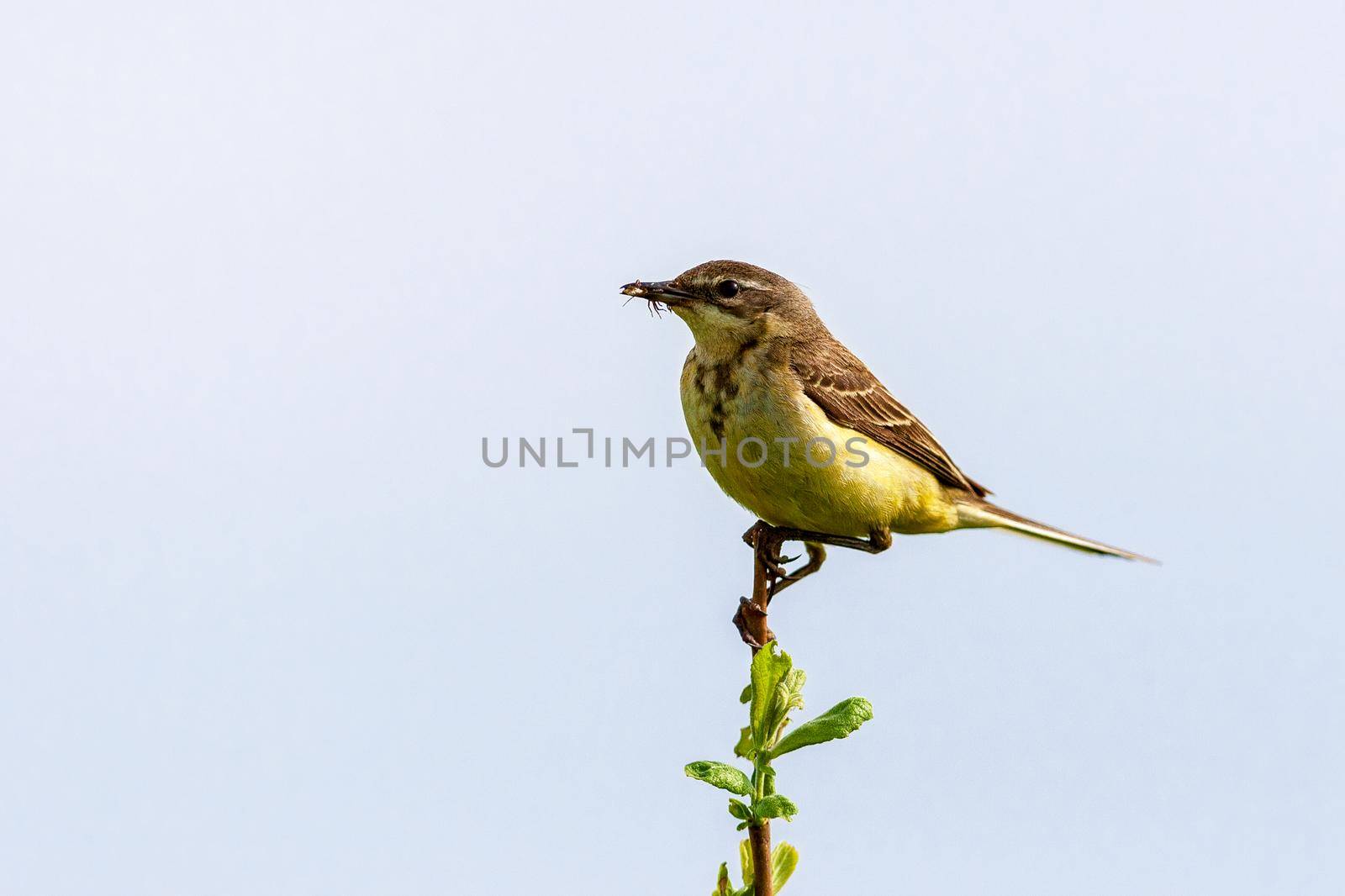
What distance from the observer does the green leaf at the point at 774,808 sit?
14.8 ft

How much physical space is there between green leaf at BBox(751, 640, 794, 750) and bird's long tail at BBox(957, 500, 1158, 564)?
565 cm

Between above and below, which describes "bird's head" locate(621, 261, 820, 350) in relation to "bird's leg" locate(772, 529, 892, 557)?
above

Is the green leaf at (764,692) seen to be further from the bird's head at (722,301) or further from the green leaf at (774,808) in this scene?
the bird's head at (722,301)

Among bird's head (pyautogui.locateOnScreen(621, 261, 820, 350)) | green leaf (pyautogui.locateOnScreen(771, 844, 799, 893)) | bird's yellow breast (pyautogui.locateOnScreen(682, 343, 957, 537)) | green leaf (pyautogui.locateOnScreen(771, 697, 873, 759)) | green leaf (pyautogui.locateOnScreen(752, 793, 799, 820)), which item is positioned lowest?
green leaf (pyautogui.locateOnScreen(771, 844, 799, 893))

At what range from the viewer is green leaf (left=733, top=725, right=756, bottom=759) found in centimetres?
500

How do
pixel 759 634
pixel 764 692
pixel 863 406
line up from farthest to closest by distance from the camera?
1. pixel 863 406
2. pixel 759 634
3. pixel 764 692

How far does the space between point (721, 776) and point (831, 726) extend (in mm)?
481

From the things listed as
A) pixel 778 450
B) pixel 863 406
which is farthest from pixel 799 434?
pixel 863 406

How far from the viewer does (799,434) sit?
8.62m

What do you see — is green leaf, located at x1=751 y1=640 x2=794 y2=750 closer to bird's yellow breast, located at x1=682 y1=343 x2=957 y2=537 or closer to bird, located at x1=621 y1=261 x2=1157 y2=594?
bird, located at x1=621 y1=261 x2=1157 y2=594

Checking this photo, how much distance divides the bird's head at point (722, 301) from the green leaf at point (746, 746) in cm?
433

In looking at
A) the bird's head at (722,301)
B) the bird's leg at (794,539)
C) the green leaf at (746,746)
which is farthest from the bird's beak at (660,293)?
the green leaf at (746,746)

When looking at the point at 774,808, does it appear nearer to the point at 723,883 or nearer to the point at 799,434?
the point at 723,883

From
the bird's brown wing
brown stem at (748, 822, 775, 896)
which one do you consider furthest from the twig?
the bird's brown wing
